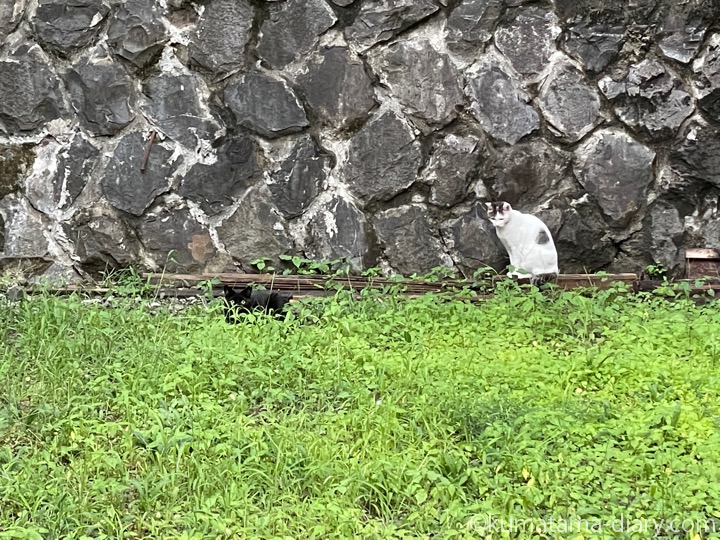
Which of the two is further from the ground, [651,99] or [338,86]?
[651,99]

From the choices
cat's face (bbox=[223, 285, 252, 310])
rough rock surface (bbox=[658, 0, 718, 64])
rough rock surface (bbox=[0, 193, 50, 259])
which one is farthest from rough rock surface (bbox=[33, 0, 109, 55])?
rough rock surface (bbox=[658, 0, 718, 64])

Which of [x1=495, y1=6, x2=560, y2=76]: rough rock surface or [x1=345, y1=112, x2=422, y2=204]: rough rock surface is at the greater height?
[x1=495, y1=6, x2=560, y2=76]: rough rock surface

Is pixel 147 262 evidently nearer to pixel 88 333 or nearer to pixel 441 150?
pixel 88 333

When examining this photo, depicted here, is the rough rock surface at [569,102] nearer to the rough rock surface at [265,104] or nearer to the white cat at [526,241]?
the white cat at [526,241]

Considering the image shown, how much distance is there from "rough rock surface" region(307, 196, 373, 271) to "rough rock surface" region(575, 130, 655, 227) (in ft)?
4.49

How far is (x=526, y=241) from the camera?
16.7ft

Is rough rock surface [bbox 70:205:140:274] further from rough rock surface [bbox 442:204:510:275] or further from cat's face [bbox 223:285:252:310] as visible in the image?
rough rock surface [bbox 442:204:510:275]

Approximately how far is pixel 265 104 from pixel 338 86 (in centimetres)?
45

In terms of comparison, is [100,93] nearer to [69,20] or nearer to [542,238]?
[69,20]

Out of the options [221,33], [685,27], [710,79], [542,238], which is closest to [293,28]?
[221,33]

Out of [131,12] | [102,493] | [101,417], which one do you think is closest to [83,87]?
[131,12]

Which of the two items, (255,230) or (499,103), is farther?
(255,230)

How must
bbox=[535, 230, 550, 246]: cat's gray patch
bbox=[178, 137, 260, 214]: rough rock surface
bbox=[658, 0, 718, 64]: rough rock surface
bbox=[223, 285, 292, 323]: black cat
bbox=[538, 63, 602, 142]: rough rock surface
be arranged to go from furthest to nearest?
bbox=[178, 137, 260, 214]: rough rock surface < bbox=[538, 63, 602, 142]: rough rock surface < bbox=[658, 0, 718, 64]: rough rock surface < bbox=[535, 230, 550, 246]: cat's gray patch < bbox=[223, 285, 292, 323]: black cat

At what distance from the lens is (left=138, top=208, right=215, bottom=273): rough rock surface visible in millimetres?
5426
